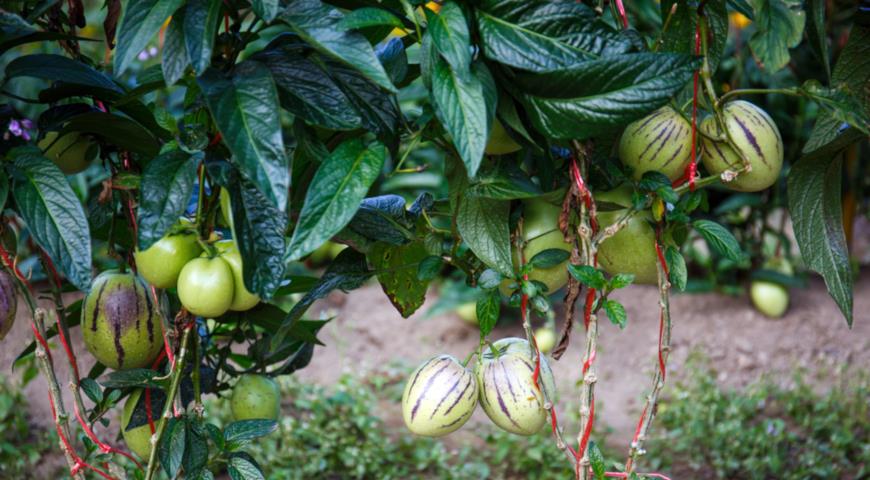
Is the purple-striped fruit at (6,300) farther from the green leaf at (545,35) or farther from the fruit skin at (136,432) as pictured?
the green leaf at (545,35)

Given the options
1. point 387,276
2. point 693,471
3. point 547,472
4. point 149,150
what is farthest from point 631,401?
point 149,150

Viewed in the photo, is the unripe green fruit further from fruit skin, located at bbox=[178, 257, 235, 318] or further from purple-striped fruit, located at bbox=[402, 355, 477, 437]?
fruit skin, located at bbox=[178, 257, 235, 318]

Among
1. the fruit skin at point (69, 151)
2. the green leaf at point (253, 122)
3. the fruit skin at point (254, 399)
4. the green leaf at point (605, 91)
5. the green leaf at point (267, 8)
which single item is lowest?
the fruit skin at point (254, 399)

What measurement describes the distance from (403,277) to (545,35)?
0.40 m

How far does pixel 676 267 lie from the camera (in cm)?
84

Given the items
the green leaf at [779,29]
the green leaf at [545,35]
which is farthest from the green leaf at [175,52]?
the green leaf at [779,29]

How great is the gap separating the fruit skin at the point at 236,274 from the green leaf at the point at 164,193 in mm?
85

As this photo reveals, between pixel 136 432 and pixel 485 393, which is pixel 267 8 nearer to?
pixel 485 393

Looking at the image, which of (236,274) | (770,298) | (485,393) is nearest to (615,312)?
(485,393)

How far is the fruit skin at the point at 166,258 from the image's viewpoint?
83 cm

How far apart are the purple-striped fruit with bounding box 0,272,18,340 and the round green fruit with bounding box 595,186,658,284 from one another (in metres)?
0.66

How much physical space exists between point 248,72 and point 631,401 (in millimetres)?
1885

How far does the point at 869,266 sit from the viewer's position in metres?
2.98

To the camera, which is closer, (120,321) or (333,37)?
(333,37)
